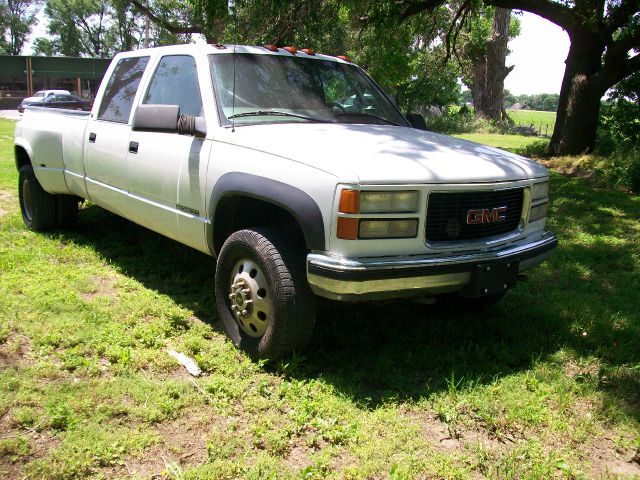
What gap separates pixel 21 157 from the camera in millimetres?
6695

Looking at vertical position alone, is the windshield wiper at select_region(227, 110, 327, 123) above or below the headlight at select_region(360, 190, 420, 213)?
above

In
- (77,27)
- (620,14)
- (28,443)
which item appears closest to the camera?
(28,443)

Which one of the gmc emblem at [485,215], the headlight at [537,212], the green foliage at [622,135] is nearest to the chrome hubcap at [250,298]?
the gmc emblem at [485,215]

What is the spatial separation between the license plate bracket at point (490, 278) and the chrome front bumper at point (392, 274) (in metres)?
0.02

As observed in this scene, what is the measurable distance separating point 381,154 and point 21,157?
16.2 ft

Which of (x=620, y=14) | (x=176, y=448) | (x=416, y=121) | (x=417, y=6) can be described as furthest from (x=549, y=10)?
(x=176, y=448)

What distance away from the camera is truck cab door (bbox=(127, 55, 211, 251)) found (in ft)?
13.4

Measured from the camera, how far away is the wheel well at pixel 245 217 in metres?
3.83

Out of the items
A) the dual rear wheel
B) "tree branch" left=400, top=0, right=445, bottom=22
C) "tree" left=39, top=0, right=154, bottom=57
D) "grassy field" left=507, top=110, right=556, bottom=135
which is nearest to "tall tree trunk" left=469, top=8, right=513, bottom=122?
A: "grassy field" left=507, top=110, right=556, bottom=135

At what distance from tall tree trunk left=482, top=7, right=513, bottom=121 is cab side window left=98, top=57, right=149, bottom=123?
23.5m

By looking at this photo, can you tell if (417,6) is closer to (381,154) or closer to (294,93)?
(294,93)

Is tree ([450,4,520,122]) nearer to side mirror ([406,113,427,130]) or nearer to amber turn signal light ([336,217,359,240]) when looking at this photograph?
side mirror ([406,113,427,130])

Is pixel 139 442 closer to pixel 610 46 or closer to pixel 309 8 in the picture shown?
pixel 309 8

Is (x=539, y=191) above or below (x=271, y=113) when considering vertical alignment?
below
